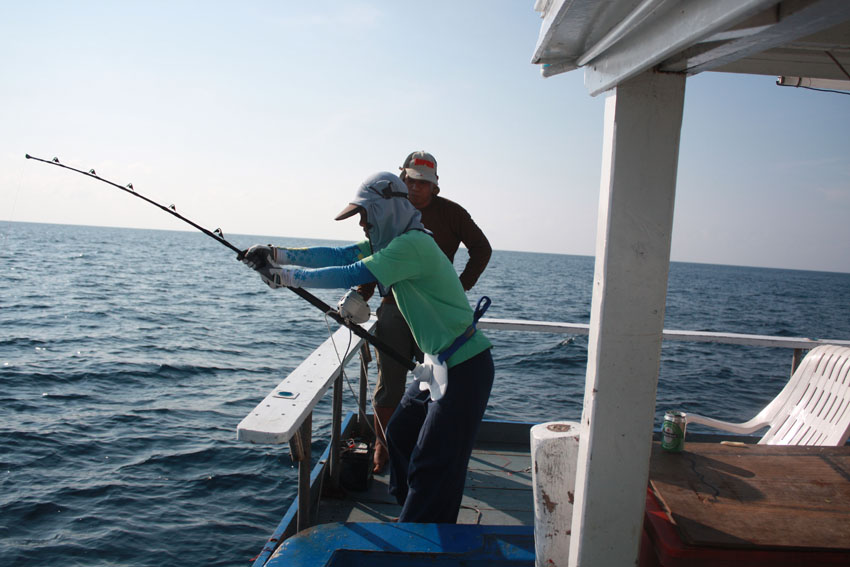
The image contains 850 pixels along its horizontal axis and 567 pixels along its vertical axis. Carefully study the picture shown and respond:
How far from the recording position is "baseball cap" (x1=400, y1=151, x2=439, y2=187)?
12.7 feet

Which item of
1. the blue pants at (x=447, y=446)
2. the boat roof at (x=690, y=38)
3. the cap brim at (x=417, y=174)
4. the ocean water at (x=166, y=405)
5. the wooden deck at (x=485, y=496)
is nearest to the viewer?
the boat roof at (x=690, y=38)

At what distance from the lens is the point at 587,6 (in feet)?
5.04

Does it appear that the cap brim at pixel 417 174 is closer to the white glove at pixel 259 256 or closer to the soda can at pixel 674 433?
the white glove at pixel 259 256

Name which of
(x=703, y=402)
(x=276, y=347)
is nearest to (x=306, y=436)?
(x=703, y=402)

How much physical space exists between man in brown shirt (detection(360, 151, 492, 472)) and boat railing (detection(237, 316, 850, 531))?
0.20 metres

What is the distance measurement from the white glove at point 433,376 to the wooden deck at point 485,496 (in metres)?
1.26

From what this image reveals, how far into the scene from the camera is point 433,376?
2.81 m

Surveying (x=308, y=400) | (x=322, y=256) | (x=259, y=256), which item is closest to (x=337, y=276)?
(x=259, y=256)

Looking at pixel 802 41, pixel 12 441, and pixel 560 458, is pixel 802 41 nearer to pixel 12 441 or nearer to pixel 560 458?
pixel 560 458

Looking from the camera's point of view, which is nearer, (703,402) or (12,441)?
(12,441)

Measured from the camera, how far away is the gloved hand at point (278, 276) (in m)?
2.73

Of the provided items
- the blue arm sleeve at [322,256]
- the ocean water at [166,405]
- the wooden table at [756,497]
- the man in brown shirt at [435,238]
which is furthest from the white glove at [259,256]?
the ocean water at [166,405]

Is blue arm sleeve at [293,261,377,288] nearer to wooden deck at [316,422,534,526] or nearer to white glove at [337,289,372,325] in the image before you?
white glove at [337,289,372,325]

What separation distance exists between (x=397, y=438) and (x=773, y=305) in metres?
53.6
